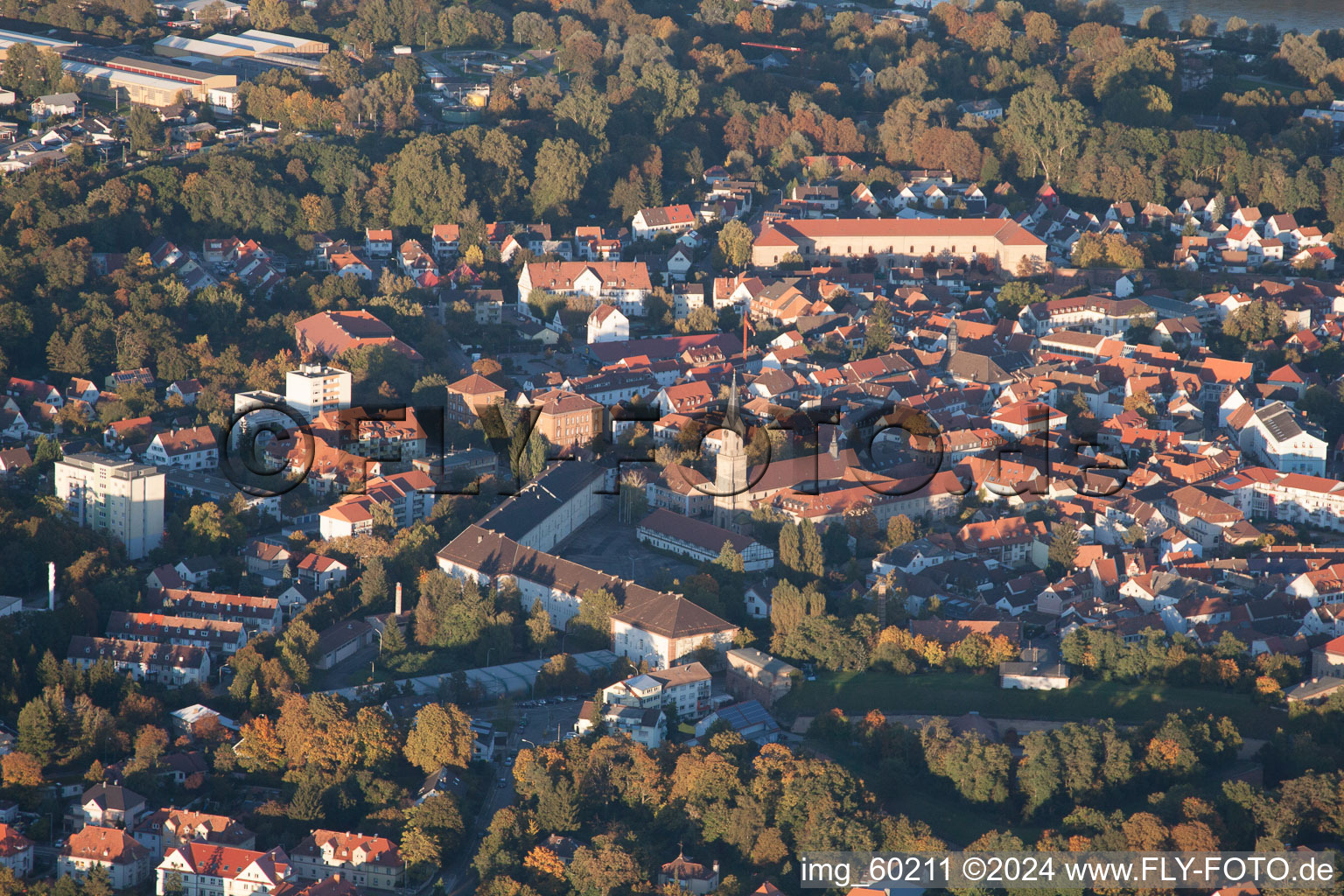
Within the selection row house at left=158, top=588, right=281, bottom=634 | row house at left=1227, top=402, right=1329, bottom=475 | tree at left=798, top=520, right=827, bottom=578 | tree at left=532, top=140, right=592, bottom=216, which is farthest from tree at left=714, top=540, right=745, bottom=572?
tree at left=532, top=140, right=592, bottom=216

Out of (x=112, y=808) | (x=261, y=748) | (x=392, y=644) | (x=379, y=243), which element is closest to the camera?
(x=112, y=808)

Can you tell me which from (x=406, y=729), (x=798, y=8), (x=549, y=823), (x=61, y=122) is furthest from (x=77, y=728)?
(x=798, y=8)

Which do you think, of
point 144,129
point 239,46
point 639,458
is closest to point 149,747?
point 639,458

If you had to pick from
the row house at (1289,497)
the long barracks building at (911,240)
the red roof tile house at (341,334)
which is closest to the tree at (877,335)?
the long barracks building at (911,240)

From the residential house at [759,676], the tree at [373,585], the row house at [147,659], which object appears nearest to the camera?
the residential house at [759,676]

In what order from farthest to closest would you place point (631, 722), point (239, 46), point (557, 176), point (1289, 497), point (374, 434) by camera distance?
point (239, 46) < point (557, 176) < point (374, 434) < point (1289, 497) < point (631, 722)

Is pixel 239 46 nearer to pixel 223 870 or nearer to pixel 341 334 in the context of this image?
pixel 341 334

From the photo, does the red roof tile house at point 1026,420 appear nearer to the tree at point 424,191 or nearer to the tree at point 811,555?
the tree at point 811,555
